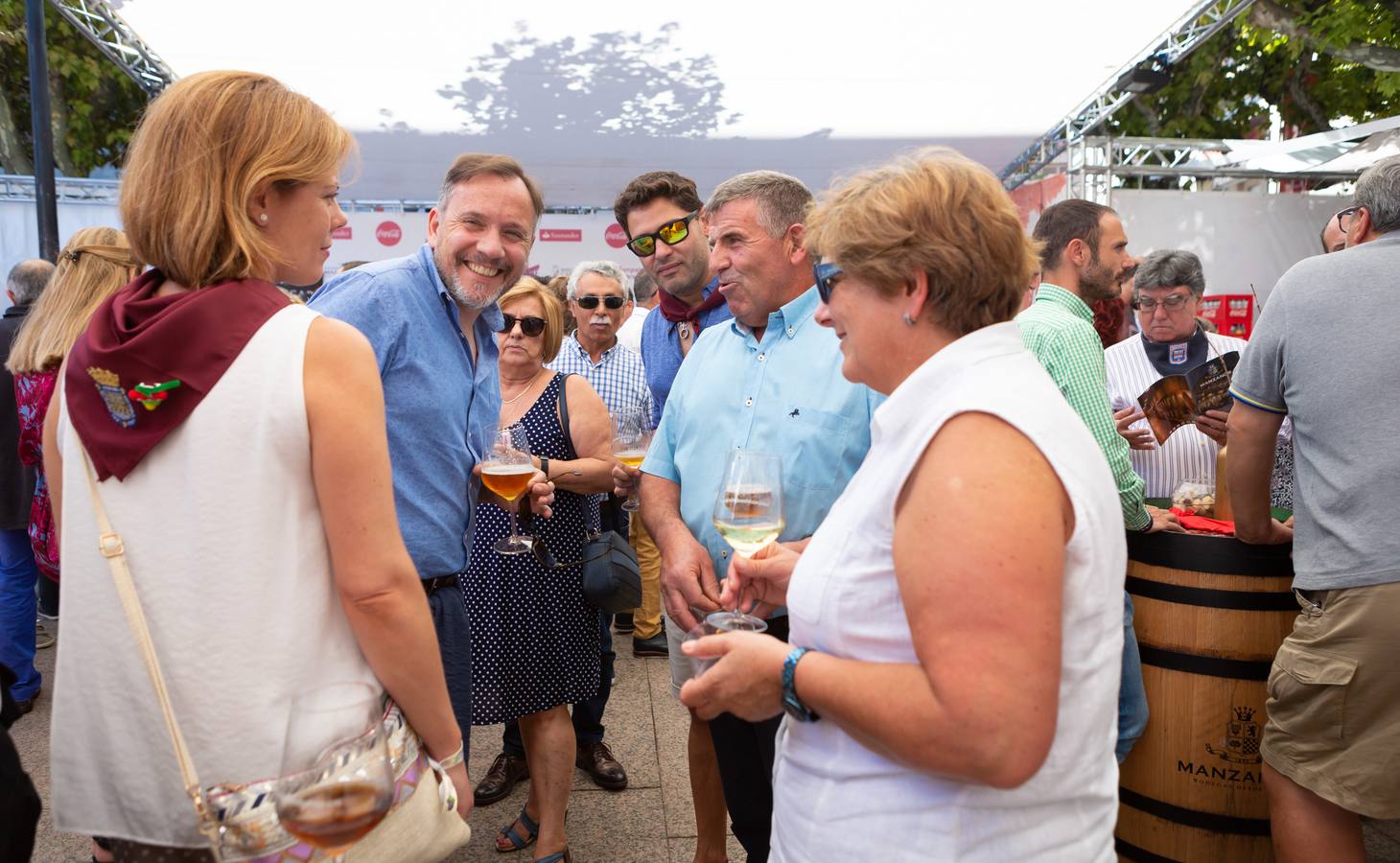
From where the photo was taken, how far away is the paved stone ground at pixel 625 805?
366 centimetres

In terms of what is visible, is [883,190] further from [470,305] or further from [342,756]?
[470,305]

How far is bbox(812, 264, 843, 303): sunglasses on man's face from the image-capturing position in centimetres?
161

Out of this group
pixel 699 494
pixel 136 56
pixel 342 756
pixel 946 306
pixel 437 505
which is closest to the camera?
pixel 342 756

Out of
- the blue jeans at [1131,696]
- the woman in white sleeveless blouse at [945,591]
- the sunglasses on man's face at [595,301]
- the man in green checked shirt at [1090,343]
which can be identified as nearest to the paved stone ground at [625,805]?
the blue jeans at [1131,696]

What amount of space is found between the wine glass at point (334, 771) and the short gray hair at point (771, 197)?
1.85 metres

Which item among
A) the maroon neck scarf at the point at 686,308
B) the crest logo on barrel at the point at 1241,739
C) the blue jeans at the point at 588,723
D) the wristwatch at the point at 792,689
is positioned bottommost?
the blue jeans at the point at 588,723

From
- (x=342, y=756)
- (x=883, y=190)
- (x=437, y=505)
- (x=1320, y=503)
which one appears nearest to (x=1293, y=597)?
(x=1320, y=503)

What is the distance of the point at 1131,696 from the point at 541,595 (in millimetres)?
1980

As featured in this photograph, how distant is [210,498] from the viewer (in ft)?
4.65

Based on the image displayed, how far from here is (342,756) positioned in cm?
137

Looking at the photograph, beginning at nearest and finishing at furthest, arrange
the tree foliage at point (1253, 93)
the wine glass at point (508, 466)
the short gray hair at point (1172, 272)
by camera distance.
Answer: the wine glass at point (508, 466) → the short gray hair at point (1172, 272) → the tree foliage at point (1253, 93)

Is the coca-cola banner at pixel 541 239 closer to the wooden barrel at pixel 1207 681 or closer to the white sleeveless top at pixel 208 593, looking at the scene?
the wooden barrel at pixel 1207 681

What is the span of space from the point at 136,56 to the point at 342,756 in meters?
10.1

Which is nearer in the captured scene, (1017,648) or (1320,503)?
(1017,648)
